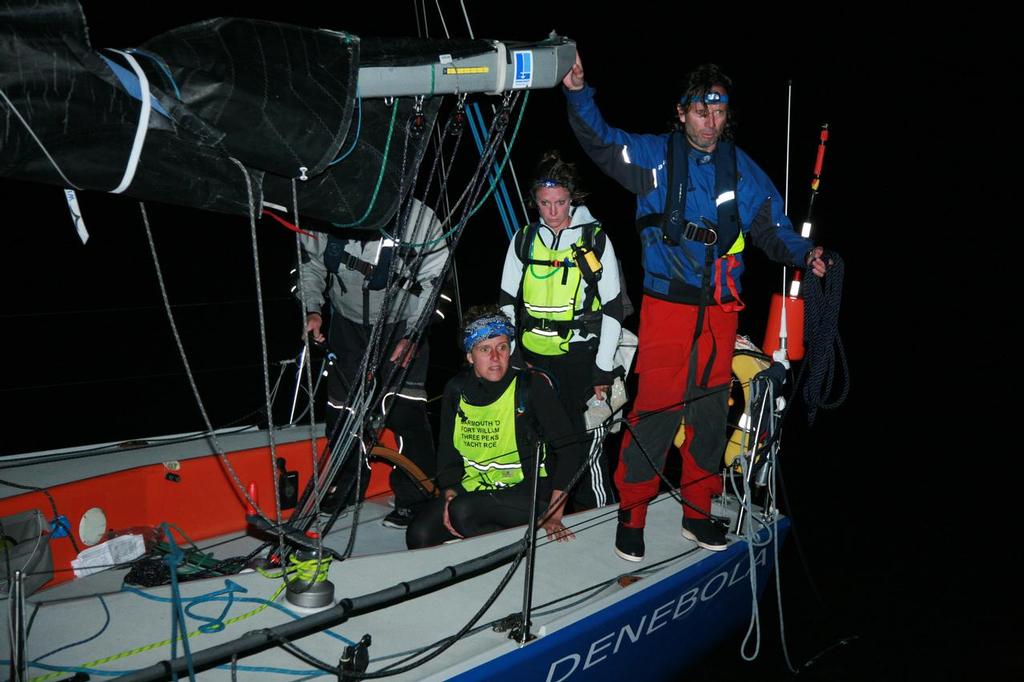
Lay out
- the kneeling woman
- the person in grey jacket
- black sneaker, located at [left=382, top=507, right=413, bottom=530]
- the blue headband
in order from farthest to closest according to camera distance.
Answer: black sneaker, located at [left=382, top=507, right=413, bottom=530] → the person in grey jacket → the kneeling woman → the blue headband

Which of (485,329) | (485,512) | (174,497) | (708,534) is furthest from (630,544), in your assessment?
(174,497)

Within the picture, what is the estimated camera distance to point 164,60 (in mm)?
1854

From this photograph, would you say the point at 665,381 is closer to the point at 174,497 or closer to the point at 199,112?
the point at 199,112

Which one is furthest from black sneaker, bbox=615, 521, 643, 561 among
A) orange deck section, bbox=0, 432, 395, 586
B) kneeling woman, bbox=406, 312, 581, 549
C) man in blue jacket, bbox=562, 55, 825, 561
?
orange deck section, bbox=0, 432, 395, 586

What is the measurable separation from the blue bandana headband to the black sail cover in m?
0.99

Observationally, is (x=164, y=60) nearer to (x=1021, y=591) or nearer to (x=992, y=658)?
(x=992, y=658)

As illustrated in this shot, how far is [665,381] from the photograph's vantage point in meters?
3.03

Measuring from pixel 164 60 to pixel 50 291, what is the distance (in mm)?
8297

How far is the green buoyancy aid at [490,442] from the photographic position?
3152 millimetres

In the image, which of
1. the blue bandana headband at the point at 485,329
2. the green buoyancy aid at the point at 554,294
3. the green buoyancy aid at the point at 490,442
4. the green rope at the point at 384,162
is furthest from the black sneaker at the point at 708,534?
the green rope at the point at 384,162

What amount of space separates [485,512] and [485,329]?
584 millimetres

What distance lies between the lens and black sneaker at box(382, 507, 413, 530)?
371cm

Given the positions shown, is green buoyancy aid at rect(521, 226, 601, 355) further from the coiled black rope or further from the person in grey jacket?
the coiled black rope

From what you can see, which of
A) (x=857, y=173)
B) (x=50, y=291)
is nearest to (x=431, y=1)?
(x=50, y=291)
